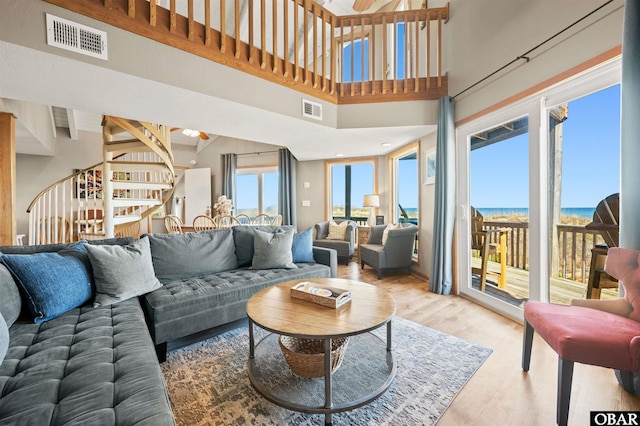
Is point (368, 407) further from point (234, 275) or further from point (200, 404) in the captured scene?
point (234, 275)

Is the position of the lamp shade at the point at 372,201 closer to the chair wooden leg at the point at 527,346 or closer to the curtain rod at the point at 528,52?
the curtain rod at the point at 528,52

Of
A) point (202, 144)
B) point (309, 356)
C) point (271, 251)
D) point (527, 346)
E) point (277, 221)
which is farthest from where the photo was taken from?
point (202, 144)

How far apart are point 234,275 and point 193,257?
43 centimetres

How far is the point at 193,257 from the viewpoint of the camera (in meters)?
2.49

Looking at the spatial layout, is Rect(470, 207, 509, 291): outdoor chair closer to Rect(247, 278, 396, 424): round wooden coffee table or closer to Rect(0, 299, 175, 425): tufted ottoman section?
Rect(247, 278, 396, 424): round wooden coffee table

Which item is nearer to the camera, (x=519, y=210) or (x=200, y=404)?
(x=200, y=404)

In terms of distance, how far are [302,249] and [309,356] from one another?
61.4 inches

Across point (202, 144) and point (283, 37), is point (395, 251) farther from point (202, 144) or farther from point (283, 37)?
point (202, 144)

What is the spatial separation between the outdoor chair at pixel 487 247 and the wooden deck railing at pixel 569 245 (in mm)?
73

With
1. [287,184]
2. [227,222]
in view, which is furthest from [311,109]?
[227,222]

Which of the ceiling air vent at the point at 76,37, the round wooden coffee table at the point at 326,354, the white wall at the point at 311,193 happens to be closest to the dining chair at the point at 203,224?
the white wall at the point at 311,193

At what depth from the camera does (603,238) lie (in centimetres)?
206

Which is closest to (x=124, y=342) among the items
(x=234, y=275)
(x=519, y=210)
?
(x=234, y=275)

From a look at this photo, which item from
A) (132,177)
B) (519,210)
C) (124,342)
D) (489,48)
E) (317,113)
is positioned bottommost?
(124,342)
